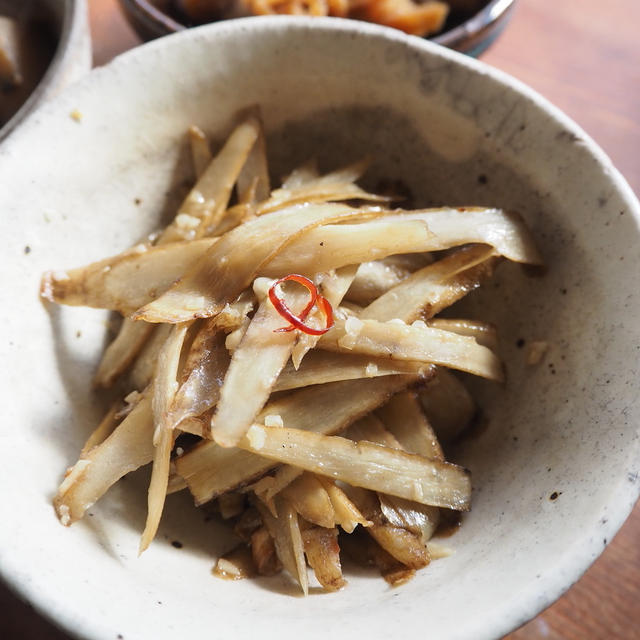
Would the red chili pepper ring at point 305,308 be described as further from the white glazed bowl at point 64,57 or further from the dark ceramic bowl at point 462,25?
the dark ceramic bowl at point 462,25

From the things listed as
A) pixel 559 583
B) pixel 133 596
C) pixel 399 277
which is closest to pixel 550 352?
pixel 399 277

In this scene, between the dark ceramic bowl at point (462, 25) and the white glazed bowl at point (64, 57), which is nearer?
the white glazed bowl at point (64, 57)

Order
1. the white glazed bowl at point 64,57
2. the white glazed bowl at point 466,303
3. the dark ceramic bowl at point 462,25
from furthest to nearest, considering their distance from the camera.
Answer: the dark ceramic bowl at point 462,25, the white glazed bowl at point 64,57, the white glazed bowl at point 466,303

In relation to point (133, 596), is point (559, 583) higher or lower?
higher

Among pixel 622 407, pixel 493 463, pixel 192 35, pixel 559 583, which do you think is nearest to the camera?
pixel 559 583

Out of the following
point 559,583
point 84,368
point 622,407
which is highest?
point 622,407

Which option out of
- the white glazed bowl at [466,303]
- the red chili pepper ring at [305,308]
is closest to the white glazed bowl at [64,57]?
the white glazed bowl at [466,303]

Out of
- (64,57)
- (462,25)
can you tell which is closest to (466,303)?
(462,25)

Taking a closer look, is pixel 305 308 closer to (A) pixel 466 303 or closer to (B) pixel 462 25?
(A) pixel 466 303

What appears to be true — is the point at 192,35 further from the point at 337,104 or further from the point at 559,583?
the point at 559,583
